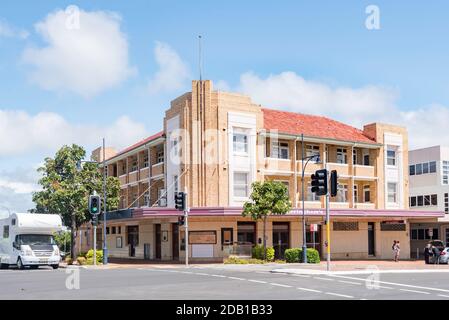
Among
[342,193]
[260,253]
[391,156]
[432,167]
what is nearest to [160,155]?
[260,253]

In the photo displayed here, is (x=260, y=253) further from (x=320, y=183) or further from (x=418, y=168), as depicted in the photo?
(x=418, y=168)

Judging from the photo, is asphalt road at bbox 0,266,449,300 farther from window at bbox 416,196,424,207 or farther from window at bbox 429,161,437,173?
window at bbox 416,196,424,207

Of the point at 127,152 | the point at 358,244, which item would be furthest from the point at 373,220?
the point at 127,152

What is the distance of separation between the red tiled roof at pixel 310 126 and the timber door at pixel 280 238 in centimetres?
720

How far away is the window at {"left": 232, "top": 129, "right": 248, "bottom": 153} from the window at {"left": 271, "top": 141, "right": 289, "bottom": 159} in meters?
2.85

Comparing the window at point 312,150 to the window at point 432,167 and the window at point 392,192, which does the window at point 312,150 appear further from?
the window at point 432,167

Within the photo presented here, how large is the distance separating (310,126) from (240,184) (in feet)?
32.1

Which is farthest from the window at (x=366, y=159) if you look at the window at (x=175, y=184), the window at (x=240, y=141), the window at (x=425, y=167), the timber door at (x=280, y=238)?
the window at (x=175, y=184)

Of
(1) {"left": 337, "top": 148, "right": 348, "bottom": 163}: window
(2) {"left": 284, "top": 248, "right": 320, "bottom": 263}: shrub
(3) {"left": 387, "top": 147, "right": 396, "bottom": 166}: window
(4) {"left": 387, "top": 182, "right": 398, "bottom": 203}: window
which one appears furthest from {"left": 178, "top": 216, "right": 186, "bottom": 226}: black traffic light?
(3) {"left": 387, "top": 147, "right": 396, "bottom": 166}: window

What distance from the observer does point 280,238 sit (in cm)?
4731

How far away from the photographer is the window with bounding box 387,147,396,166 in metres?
54.0

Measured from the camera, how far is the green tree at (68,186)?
1818 inches

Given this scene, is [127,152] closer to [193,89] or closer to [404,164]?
[193,89]

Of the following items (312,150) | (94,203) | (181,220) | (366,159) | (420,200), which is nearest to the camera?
(94,203)
